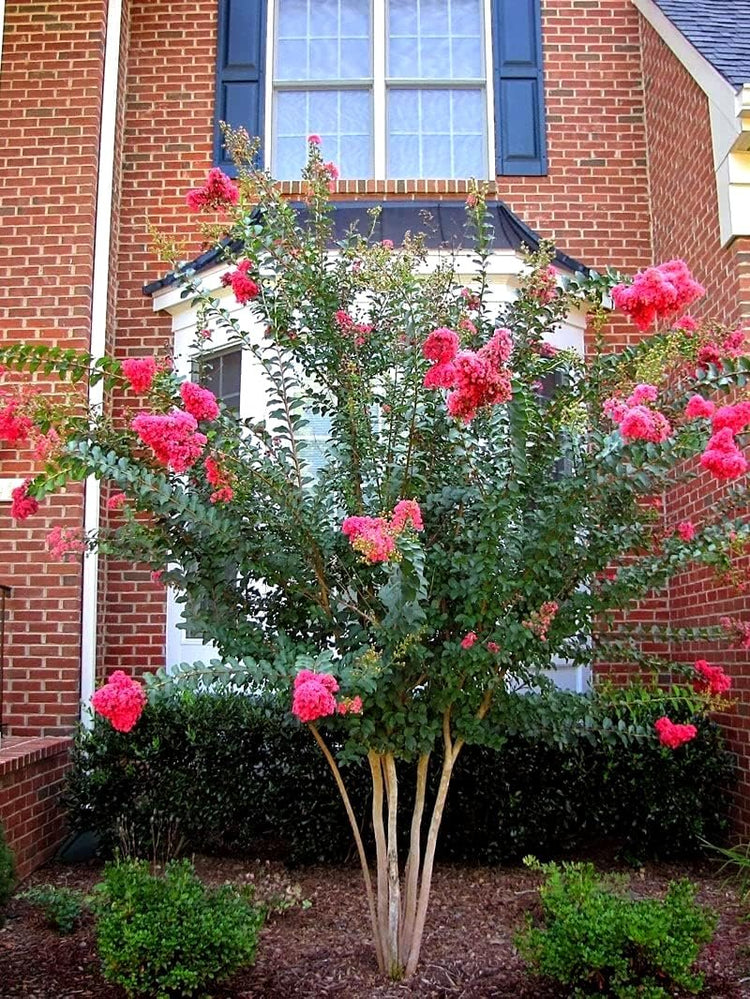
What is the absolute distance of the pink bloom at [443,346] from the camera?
3.17 meters

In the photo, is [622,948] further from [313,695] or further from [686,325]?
[686,325]

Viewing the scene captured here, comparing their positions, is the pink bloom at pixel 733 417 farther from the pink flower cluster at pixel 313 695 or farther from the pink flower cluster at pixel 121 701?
the pink flower cluster at pixel 121 701

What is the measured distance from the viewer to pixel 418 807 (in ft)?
12.5

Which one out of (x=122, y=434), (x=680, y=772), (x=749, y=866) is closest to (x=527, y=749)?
(x=680, y=772)

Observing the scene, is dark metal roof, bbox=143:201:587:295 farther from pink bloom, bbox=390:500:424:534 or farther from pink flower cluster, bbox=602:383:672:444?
pink bloom, bbox=390:500:424:534

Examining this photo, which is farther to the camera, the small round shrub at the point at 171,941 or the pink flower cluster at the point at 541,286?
the pink flower cluster at the point at 541,286

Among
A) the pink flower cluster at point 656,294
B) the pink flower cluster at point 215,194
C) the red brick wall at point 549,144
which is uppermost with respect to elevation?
the red brick wall at point 549,144

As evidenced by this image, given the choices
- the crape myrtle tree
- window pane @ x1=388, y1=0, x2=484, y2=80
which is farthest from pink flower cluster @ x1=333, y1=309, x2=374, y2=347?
window pane @ x1=388, y1=0, x2=484, y2=80

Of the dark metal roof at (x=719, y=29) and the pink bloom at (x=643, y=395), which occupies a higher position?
the dark metal roof at (x=719, y=29)

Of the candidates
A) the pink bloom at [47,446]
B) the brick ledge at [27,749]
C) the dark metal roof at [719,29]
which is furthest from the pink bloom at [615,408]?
the brick ledge at [27,749]

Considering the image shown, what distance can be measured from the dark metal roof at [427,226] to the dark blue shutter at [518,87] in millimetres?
482

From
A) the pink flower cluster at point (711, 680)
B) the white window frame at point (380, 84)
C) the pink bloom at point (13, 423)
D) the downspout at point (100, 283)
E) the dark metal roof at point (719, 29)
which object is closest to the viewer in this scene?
the pink bloom at point (13, 423)

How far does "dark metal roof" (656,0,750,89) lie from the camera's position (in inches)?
221

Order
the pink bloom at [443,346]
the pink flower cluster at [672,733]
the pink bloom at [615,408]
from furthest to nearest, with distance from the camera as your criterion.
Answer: the pink flower cluster at [672,733] → the pink bloom at [615,408] → the pink bloom at [443,346]
